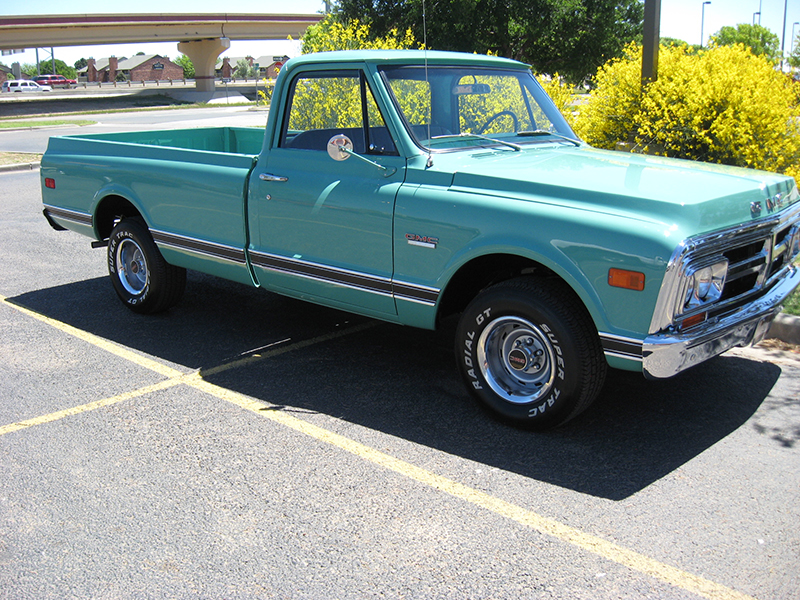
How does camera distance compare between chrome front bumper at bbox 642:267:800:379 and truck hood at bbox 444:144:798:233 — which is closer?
chrome front bumper at bbox 642:267:800:379

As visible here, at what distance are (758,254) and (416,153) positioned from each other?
2025mm

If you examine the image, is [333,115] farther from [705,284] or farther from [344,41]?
[344,41]

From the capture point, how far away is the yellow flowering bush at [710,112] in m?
8.02

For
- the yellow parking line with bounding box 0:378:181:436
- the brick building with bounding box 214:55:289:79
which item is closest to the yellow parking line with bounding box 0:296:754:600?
the yellow parking line with bounding box 0:378:181:436

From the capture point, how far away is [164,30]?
6188 cm

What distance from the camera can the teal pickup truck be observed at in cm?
379

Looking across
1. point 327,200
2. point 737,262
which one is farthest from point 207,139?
point 737,262

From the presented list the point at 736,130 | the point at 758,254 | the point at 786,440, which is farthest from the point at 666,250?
the point at 736,130

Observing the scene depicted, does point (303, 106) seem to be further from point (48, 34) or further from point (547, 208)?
point (48, 34)

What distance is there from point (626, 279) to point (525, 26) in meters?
22.6

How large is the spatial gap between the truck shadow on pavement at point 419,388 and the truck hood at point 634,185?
1.21 meters

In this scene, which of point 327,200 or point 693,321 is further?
point 327,200

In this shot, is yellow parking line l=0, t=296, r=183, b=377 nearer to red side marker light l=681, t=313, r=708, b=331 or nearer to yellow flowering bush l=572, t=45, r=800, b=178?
red side marker light l=681, t=313, r=708, b=331

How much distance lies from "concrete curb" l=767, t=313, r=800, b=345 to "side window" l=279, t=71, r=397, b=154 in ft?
10.5
